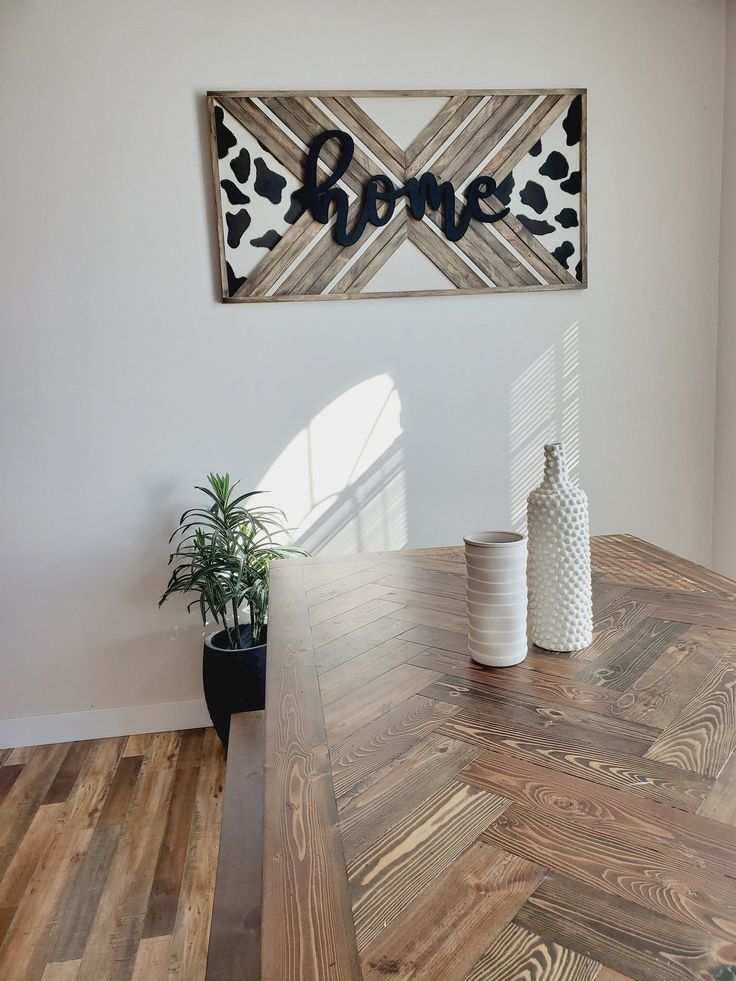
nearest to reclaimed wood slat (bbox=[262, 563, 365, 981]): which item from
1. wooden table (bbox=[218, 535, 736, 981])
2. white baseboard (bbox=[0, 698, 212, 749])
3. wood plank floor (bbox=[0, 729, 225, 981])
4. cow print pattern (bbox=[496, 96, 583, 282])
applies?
wooden table (bbox=[218, 535, 736, 981])

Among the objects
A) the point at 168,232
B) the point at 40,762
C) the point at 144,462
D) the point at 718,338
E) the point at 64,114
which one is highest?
the point at 64,114

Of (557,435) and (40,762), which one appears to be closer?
(40,762)

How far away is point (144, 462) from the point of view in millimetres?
2818

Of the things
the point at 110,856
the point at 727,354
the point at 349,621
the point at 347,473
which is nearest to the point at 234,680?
the point at 110,856

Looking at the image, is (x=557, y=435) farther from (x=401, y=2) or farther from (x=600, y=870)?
(x=600, y=870)

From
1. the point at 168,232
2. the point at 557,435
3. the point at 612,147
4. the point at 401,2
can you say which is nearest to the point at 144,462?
the point at 168,232

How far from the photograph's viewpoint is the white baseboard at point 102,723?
2.85 m

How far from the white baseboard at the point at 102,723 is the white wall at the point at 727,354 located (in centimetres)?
219

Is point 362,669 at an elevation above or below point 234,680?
above

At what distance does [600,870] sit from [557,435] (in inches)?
97.3

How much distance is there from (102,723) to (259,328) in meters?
1.61

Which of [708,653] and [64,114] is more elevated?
[64,114]

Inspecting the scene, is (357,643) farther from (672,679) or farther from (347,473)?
(347,473)

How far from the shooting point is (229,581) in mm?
2600
